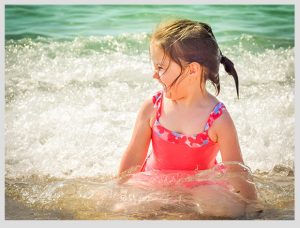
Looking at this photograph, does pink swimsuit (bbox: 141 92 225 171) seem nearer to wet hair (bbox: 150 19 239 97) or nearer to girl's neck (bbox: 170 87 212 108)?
girl's neck (bbox: 170 87 212 108)

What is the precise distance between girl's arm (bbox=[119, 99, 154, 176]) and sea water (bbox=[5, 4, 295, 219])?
86 millimetres

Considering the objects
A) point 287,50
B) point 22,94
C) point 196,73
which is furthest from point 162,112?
point 287,50

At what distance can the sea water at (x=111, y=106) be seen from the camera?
2.35 metres

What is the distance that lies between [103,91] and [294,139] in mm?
1105

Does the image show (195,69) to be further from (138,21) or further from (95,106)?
(138,21)

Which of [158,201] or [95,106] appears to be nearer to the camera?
[158,201]

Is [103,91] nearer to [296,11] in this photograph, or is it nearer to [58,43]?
[58,43]

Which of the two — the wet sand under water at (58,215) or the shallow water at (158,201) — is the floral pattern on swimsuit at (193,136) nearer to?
the shallow water at (158,201)

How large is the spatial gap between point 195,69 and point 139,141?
351mm

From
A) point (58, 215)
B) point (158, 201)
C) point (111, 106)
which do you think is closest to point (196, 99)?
point (158, 201)

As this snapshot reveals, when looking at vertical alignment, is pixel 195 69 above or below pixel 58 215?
above

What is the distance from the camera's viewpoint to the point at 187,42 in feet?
7.42

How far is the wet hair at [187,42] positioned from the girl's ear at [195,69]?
0.01 meters

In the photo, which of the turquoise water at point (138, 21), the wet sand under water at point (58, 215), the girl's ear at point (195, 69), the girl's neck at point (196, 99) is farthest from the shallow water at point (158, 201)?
the turquoise water at point (138, 21)
